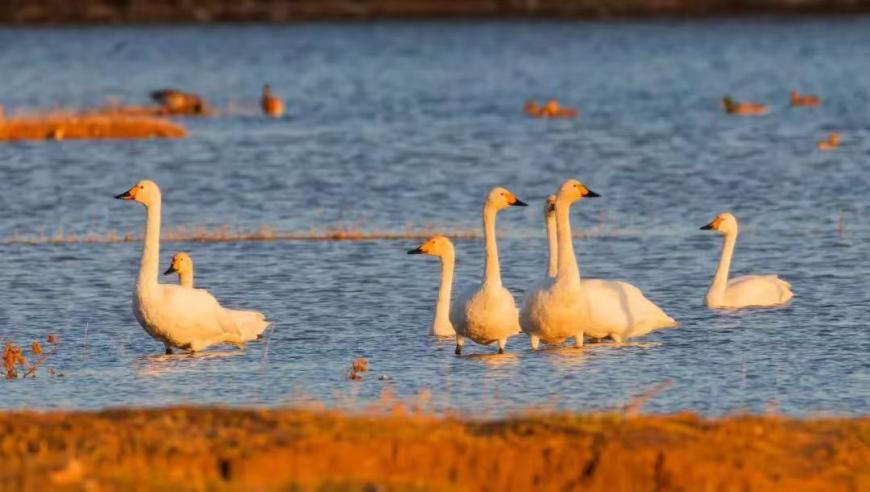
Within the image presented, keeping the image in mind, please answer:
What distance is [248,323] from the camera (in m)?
16.7

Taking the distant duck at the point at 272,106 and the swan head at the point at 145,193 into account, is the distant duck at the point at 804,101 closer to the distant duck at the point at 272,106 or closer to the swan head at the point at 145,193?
the distant duck at the point at 272,106

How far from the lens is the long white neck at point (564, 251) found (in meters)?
16.2

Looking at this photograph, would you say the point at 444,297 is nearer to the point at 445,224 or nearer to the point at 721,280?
the point at 721,280

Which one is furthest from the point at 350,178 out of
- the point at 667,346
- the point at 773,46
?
the point at 773,46

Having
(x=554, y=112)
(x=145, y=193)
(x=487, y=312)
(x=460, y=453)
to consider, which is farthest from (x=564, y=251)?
(x=554, y=112)

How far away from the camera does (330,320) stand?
18797mm

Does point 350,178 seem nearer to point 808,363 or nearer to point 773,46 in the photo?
point 808,363

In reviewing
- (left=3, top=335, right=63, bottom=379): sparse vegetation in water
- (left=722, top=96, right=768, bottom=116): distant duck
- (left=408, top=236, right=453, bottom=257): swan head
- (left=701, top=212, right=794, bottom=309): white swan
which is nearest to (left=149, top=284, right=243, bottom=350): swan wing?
(left=3, top=335, right=63, bottom=379): sparse vegetation in water

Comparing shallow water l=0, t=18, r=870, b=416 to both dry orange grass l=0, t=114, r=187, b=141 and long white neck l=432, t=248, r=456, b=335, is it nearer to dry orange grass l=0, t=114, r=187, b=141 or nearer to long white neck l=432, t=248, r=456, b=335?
long white neck l=432, t=248, r=456, b=335

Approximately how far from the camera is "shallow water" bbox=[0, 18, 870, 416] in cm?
1509

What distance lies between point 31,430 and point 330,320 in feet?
29.1

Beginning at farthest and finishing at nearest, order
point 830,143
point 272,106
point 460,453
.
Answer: point 272,106 < point 830,143 < point 460,453

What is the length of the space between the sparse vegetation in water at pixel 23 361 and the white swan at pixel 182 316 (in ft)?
2.84

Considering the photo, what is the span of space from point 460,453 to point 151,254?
296 inches
